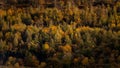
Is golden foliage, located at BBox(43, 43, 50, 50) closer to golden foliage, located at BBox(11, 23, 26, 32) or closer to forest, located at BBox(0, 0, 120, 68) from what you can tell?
forest, located at BBox(0, 0, 120, 68)

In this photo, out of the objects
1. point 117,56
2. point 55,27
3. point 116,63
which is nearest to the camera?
point 116,63

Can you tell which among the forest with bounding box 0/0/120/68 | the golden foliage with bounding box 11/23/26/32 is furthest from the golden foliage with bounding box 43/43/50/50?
the golden foliage with bounding box 11/23/26/32

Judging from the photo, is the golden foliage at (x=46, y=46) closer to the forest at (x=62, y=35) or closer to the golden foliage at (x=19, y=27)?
the forest at (x=62, y=35)

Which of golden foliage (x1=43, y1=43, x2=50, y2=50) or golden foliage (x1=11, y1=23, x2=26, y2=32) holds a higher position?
golden foliage (x1=11, y1=23, x2=26, y2=32)

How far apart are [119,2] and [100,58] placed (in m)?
11.5

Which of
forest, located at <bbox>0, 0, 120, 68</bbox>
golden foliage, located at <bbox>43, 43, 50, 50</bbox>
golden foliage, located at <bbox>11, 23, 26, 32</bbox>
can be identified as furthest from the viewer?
golden foliage, located at <bbox>11, 23, 26, 32</bbox>

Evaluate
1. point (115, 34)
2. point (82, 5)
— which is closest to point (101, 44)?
point (115, 34)

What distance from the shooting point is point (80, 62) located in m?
27.8

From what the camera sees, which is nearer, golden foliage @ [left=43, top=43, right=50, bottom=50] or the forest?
the forest

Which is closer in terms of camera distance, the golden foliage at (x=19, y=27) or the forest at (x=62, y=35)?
the forest at (x=62, y=35)

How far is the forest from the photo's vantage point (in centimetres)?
2801

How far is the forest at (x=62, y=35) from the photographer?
2801 cm

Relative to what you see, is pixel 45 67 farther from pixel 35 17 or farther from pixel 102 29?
pixel 35 17

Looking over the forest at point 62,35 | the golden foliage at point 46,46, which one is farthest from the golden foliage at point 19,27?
the golden foliage at point 46,46
